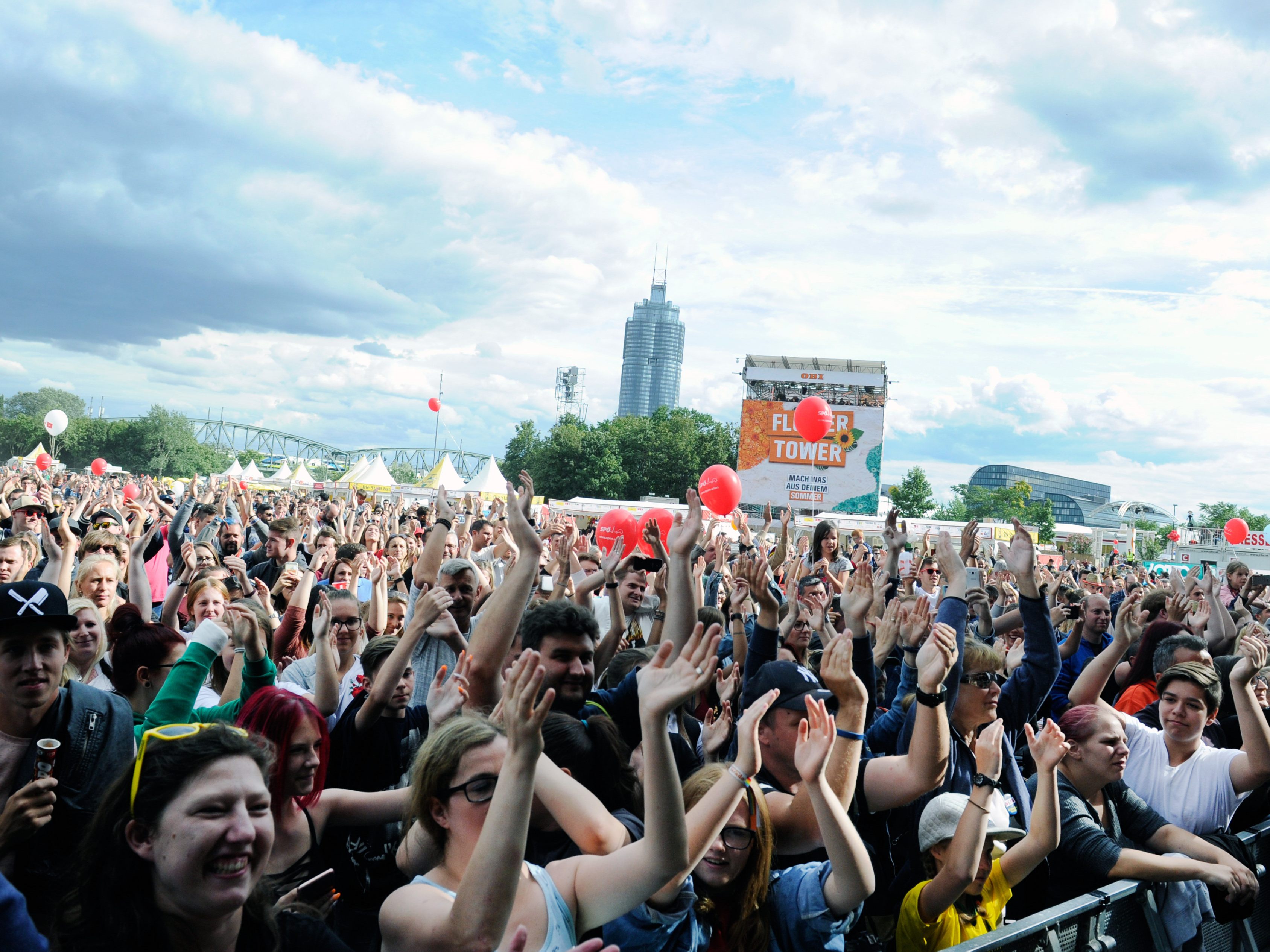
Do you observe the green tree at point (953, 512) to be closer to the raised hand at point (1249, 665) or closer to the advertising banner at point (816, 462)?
the advertising banner at point (816, 462)

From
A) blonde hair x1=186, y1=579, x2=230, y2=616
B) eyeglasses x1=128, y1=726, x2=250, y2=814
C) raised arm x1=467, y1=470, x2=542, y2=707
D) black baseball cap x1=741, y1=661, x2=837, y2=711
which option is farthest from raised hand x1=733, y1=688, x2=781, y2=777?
blonde hair x1=186, y1=579, x2=230, y2=616

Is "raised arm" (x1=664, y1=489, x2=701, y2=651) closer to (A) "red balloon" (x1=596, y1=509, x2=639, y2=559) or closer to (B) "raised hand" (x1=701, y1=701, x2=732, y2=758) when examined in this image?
(B) "raised hand" (x1=701, y1=701, x2=732, y2=758)

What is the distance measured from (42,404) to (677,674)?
6449 inches

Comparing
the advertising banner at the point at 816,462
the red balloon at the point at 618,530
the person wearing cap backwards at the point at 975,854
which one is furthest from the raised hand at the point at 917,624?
the advertising banner at the point at 816,462

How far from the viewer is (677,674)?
6.86 feet

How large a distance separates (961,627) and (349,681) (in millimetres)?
2844

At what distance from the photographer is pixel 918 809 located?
3.22 metres

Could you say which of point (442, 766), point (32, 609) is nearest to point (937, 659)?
point (442, 766)

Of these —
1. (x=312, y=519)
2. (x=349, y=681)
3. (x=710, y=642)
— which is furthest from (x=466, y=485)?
(x=710, y=642)

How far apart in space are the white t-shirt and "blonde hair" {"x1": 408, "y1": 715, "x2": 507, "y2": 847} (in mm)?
3199

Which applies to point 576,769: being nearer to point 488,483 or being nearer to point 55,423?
point 488,483

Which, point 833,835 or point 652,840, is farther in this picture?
point 833,835

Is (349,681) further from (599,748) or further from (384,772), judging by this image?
(599,748)

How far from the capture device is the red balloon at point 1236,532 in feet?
73.4
